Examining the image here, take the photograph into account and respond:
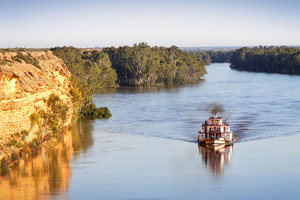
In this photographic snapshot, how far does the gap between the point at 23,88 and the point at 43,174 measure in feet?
15.7

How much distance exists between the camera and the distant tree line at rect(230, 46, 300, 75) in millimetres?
119250

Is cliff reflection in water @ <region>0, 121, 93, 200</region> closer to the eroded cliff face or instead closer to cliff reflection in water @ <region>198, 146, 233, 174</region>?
the eroded cliff face

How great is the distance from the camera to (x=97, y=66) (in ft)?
283

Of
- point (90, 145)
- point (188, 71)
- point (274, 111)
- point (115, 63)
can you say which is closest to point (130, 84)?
point (115, 63)

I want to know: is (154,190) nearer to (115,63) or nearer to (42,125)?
(42,125)

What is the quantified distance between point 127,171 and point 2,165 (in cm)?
666

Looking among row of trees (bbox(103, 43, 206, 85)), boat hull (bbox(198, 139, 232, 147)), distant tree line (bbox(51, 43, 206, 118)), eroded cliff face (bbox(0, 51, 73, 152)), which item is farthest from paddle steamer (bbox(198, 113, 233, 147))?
row of trees (bbox(103, 43, 206, 85))

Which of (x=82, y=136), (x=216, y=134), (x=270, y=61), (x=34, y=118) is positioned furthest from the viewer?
(x=270, y=61)

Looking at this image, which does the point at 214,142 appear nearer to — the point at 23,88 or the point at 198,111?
the point at 23,88

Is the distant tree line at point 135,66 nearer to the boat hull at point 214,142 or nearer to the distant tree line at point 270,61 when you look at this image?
the distant tree line at point 270,61

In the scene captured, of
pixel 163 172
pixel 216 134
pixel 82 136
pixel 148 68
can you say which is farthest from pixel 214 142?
pixel 148 68

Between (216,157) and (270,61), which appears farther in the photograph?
(270,61)

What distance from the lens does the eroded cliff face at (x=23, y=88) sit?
27.0 metres

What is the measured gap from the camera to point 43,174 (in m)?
27.9
